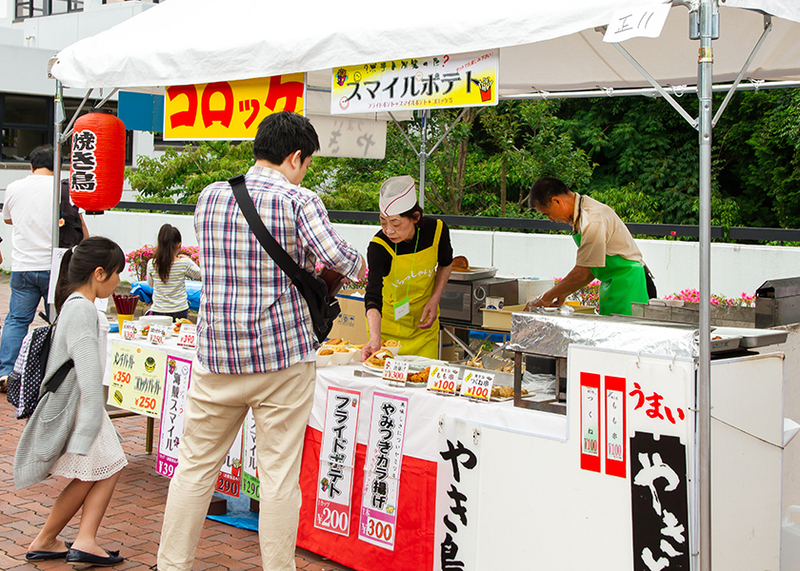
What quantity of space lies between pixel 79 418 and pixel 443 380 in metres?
1.64

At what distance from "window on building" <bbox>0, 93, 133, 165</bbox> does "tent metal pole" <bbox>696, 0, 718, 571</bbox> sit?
752 inches

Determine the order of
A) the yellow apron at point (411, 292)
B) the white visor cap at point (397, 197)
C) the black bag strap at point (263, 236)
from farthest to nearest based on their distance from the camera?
the yellow apron at point (411, 292) < the white visor cap at point (397, 197) < the black bag strap at point (263, 236)

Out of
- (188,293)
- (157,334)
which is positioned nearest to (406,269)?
(157,334)

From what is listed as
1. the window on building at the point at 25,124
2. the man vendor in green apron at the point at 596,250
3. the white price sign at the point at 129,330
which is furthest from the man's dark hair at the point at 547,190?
the window on building at the point at 25,124

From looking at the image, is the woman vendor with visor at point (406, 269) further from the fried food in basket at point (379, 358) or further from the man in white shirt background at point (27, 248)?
the man in white shirt background at point (27, 248)

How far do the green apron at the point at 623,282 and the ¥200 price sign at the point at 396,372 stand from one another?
173 cm

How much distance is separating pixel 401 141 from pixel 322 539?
33.0ft

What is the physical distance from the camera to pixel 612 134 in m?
15.4

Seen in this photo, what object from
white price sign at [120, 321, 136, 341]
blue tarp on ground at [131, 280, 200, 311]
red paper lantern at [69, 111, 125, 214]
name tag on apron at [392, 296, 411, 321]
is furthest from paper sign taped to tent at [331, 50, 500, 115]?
blue tarp on ground at [131, 280, 200, 311]

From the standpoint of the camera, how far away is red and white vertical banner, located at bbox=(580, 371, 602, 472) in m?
2.88

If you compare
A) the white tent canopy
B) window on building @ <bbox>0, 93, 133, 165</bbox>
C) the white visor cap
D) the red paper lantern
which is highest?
window on building @ <bbox>0, 93, 133, 165</bbox>

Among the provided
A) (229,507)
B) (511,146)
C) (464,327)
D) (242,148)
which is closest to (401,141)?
(511,146)

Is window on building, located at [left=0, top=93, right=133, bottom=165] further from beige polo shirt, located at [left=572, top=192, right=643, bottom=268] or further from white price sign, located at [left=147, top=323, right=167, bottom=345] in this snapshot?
beige polo shirt, located at [left=572, top=192, right=643, bottom=268]

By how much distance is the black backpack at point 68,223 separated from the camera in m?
6.95
